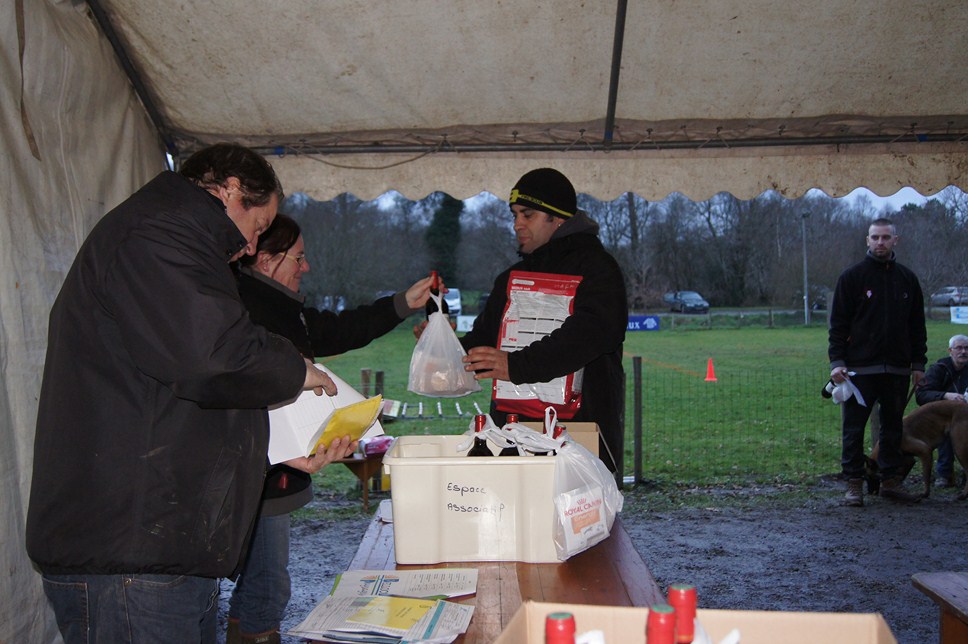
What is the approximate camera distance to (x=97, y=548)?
1515 millimetres

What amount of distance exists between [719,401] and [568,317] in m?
7.51

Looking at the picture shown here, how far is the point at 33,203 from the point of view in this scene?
244cm

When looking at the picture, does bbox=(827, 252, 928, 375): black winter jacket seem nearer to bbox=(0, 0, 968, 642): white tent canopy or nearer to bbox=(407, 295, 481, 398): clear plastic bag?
bbox=(0, 0, 968, 642): white tent canopy

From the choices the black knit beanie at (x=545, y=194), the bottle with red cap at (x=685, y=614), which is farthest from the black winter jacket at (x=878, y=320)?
the bottle with red cap at (x=685, y=614)

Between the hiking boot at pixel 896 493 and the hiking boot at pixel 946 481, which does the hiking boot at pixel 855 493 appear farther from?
the hiking boot at pixel 946 481

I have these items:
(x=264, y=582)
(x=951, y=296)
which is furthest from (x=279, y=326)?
(x=951, y=296)

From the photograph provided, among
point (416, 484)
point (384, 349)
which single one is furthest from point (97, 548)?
point (384, 349)

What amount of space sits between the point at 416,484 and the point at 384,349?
8.56 meters

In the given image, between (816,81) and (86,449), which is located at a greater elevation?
(816,81)

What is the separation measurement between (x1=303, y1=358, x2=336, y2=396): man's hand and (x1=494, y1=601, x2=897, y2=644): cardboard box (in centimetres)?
81

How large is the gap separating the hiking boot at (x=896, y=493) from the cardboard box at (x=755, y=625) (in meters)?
5.70

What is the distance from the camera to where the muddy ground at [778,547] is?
164 inches

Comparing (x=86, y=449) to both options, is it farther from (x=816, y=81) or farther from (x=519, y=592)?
(x=816, y=81)

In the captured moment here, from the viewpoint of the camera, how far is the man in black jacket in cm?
149
